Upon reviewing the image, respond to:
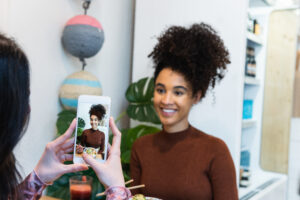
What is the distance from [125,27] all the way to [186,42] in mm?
848

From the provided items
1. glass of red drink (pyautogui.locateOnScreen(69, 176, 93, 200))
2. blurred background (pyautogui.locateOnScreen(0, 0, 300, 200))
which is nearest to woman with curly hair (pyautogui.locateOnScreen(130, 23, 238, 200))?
glass of red drink (pyautogui.locateOnScreen(69, 176, 93, 200))

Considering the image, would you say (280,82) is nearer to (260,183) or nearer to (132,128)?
(260,183)

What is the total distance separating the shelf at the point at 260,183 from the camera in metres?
1.90

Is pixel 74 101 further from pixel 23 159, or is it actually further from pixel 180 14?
pixel 180 14

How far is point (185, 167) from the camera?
1.34m

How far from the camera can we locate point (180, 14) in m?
1.88

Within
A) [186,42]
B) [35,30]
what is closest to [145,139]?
[186,42]

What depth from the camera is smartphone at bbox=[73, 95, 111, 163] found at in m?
0.84

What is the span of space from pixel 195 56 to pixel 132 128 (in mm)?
584

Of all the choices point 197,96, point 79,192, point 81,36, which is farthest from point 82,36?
point 79,192

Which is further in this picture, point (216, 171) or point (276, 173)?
point (276, 173)

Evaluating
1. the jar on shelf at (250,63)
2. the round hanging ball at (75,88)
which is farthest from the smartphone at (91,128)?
the jar on shelf at (250,63)

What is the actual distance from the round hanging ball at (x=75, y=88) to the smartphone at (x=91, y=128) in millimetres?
789

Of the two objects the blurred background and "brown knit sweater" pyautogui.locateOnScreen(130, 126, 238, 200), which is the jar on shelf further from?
"brown knit sweater" pyautogui.locateOnScreen(130, 126, 238, 200)
